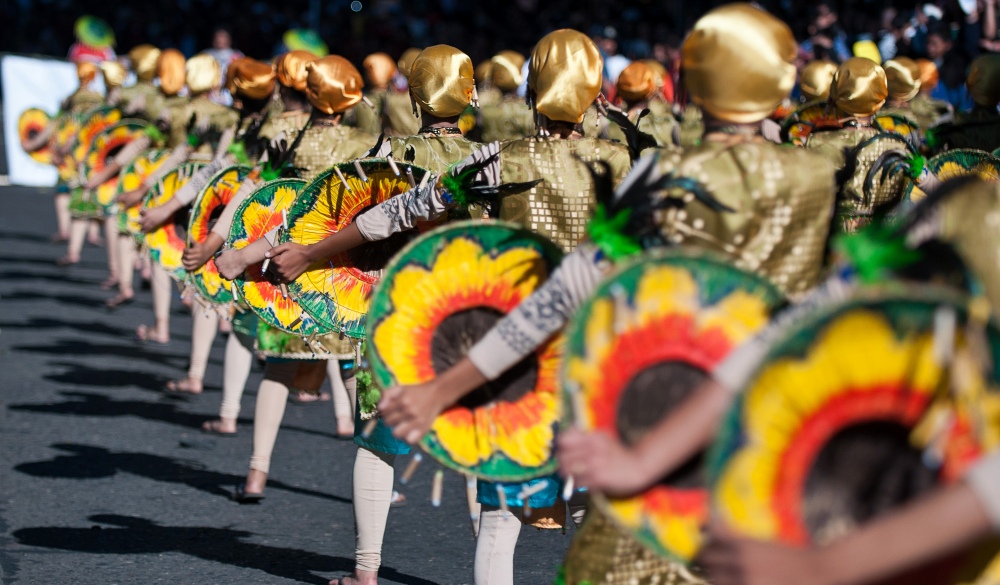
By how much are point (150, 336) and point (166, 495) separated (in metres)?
4.47

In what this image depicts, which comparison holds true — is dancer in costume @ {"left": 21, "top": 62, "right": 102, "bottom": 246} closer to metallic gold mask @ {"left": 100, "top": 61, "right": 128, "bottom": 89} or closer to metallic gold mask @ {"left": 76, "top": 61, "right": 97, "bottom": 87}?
metallic gold mask @ {"left": 76, "top": 61, "right": 97, "bottom": 87}

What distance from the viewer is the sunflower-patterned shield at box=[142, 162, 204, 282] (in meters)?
7.12

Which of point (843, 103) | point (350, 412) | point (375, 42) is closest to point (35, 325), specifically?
point (350, 412)

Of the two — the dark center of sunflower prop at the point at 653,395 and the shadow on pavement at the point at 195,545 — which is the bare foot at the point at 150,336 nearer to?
the shadow on pavement at the point at 195,545

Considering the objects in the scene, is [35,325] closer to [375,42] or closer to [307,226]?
[307,226]

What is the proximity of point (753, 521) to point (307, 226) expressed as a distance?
2.81 m

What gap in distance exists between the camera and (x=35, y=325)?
36.0 feet

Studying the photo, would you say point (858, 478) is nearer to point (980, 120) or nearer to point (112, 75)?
point (980, 120)

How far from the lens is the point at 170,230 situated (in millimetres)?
→ 7152

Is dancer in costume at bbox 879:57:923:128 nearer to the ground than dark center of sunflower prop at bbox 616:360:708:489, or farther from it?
farther from it

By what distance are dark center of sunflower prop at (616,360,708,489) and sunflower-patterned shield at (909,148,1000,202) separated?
14.3ft

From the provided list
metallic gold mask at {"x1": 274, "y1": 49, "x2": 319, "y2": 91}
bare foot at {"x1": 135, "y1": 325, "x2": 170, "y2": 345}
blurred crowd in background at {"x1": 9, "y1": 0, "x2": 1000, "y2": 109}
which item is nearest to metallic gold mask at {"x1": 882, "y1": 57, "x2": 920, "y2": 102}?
blurred crowd in background at {"x1": 9, "y1": 0, "x2": 1000, "y2": 109}

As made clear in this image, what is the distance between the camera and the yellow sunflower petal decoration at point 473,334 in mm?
2889

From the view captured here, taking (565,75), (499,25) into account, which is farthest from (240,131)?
(499,25)
